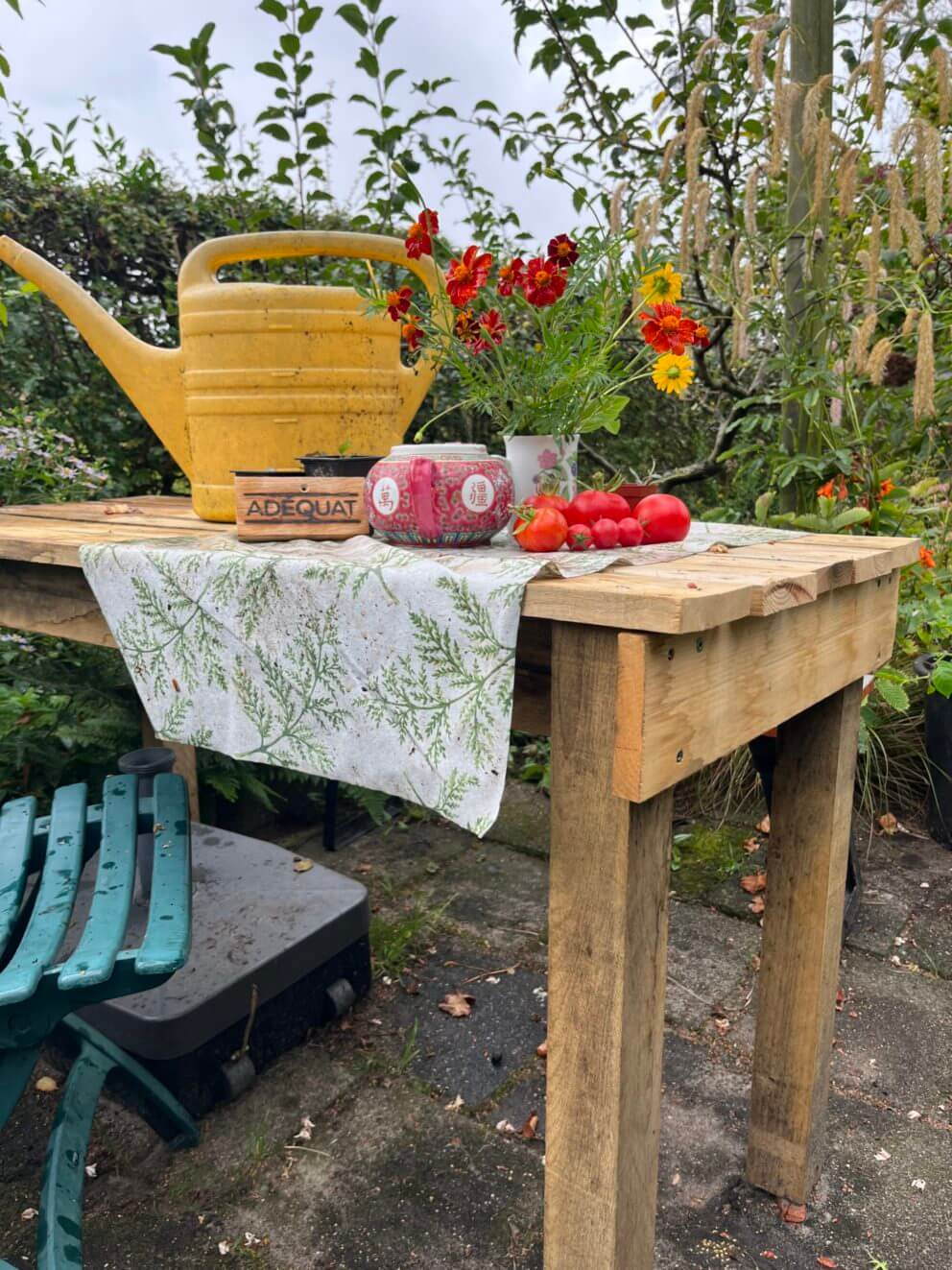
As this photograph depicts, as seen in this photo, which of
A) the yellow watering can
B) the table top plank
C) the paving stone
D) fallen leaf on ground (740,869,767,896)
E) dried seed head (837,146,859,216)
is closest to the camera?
the table top plank

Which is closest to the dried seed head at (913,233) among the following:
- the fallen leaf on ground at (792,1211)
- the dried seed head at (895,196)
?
the dried seed head at (895,196)

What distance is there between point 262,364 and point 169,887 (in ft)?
2.67

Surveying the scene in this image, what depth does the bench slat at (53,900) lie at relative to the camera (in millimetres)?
913

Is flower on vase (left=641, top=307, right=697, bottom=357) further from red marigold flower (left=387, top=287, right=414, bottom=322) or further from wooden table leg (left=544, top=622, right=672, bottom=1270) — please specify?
wooden table leg (left=544, top=622, right=672, bottom=1270)

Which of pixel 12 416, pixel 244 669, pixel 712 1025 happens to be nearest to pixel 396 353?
pixel 244 669

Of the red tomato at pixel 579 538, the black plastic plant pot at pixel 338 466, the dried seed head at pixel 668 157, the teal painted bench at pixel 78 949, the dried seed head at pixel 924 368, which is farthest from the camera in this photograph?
the dried seed head at pixel 668 157

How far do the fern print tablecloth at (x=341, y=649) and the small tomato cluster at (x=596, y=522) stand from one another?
1.2 inches

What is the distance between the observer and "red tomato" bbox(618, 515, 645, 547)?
1.08 m

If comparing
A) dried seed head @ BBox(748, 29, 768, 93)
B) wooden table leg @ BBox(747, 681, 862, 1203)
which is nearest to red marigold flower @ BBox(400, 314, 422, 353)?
wooden table leg @ BBox(747, 681, 862, 1203)

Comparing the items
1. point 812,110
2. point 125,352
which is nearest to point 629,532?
point 125,352

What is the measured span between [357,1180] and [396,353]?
132 cm

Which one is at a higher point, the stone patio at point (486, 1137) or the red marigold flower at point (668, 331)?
the red marigold flower at point (668, 331)

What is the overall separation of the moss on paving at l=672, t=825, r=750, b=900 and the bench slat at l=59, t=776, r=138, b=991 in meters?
1.41

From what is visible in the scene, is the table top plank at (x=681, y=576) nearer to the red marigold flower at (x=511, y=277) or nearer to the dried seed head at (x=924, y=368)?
the red marigold flower at (x=511, y=277)
